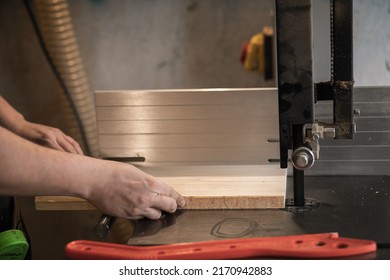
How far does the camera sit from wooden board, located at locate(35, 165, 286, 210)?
4.07 feet

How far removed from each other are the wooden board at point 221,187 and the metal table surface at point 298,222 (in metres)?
0.02

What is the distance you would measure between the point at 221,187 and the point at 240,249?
0.98 feet

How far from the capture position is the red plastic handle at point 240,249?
100 cm

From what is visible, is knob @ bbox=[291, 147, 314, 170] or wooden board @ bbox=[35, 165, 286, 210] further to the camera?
wooden board @ bbox=[35, 165, 286, 210]

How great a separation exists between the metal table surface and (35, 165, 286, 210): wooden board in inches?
0.7

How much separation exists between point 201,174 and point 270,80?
103 cm

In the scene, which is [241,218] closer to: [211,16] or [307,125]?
[307,125]

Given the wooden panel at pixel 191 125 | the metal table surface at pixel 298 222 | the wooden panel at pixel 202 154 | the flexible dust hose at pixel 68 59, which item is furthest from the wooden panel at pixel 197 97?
the flexible dust hose at pixel 68 59

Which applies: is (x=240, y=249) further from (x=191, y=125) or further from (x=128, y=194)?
(x=191, y=125)

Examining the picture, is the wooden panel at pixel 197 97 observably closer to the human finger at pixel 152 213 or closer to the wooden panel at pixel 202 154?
the wooden panel at pixel 202 154

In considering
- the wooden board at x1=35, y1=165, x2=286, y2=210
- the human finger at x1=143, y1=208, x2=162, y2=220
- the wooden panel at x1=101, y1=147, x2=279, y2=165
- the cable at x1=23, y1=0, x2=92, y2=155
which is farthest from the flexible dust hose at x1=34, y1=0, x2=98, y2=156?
the human finger at x1=143, y1=208, x2=162, y2=220

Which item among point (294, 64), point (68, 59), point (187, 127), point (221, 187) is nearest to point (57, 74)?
point (68, 59)

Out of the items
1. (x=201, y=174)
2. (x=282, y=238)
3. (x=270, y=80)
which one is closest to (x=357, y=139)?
(x=201, y=174)

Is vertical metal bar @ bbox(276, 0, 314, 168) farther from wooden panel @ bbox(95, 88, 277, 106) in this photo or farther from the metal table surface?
wooden panel @ bbox(95, 88, 277, 106)
